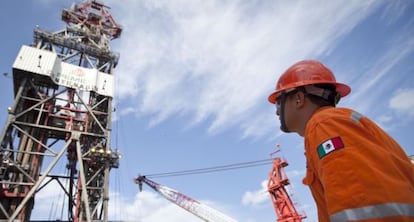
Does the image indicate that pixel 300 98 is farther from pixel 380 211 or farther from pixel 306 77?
pixel 380 211

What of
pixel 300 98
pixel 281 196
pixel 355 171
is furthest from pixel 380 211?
pixel 281 196

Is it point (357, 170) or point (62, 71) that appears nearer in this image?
point (357, 170)

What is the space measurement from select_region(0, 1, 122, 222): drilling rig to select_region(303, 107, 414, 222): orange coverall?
17857mm

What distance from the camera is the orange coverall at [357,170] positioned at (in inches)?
50.0

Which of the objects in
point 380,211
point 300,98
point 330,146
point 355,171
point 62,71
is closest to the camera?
A: point 380,211

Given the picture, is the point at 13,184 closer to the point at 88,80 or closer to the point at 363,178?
the point at 88,80

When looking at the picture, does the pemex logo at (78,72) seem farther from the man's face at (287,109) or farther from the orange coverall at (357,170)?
the orange coverall at (357,170)

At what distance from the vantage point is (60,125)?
66.0ft

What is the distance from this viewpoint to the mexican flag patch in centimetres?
147

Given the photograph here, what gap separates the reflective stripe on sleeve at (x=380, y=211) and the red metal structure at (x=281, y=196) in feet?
92.6

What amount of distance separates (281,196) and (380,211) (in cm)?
2895

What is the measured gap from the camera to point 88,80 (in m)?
20.7

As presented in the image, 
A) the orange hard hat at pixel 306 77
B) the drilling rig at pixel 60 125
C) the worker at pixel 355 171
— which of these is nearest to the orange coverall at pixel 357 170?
the worker at pixel 355 171

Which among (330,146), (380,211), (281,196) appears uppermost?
(281,196)
